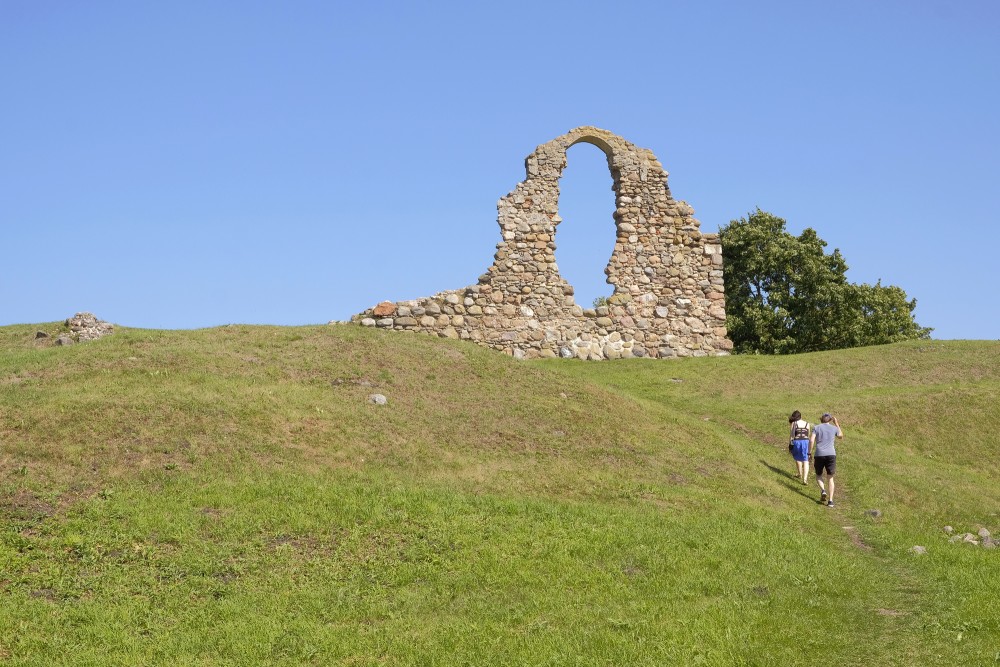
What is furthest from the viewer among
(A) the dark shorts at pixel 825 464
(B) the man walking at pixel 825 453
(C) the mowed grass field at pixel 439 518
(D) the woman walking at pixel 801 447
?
(D) the woman walking at pixel 801 447

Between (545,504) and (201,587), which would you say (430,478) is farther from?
(201,587)

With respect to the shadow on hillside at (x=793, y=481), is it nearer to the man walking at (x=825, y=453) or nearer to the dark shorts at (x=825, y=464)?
the man walking at (x=825, y=453)

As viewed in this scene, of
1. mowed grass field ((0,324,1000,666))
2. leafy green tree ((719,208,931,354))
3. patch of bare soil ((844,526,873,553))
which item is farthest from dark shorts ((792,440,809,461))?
leafy green tree ((719,208,931,354))

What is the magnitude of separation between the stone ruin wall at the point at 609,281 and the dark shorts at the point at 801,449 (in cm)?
1264

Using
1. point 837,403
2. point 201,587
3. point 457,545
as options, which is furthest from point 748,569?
point 837,403

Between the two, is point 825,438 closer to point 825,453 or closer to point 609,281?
point 825,453

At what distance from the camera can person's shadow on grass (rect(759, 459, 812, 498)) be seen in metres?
21.9

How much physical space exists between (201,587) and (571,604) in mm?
4955

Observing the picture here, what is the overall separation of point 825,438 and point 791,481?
4.39ft

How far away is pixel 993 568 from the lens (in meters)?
16.2

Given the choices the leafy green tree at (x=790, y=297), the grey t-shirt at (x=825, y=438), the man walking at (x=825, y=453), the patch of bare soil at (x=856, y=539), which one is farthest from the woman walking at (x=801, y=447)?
the leafy green tree at (x=790, y=297)

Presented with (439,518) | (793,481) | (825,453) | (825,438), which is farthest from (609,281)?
(439,518)

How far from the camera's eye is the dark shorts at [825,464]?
21.6 meters

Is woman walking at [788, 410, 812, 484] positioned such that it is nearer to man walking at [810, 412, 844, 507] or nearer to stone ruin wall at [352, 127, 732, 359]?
man walking at [810, 412, 844, 507]
